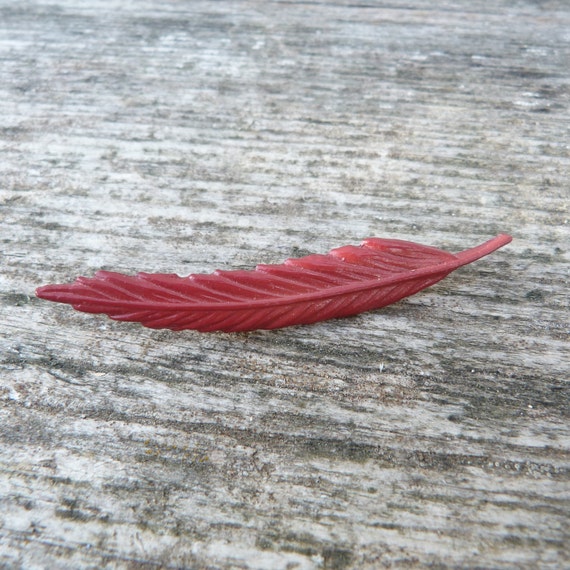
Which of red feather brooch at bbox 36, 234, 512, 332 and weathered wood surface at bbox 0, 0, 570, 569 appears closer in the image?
weathered wood surface at bbox 0, 0, 570, 569

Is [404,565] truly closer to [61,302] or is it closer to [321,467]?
[321,467]

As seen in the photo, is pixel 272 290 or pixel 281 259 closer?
pixel 272 290

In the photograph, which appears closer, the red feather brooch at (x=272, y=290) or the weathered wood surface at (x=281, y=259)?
the weathered wood surface at (x=281, y=259)

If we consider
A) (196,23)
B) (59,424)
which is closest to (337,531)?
(59,424)
